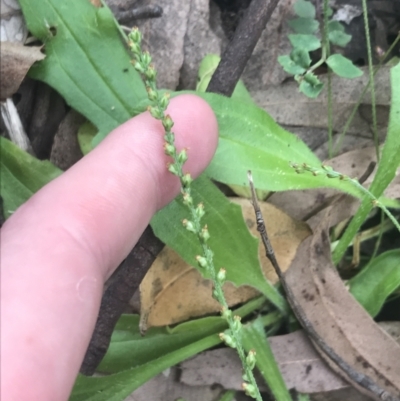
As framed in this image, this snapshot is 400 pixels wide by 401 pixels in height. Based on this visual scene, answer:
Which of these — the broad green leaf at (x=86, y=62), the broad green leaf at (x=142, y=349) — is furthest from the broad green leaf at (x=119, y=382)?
the broad green leaf at (x=86, y=62)

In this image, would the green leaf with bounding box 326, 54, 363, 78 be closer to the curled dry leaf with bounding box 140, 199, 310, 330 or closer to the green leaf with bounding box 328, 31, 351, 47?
the green leaf with bounding box 328, 31, 351, 47

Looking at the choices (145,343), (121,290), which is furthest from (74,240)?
(145,343)

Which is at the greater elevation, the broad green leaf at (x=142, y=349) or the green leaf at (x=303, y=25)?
the green leaf at (x=303, y=25)

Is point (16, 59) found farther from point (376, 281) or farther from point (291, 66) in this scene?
point (376, 281)

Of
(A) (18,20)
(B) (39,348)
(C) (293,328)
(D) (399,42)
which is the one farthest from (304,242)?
(A) (18,20)

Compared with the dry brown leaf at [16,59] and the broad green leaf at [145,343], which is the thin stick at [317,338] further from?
the dry brown leaf at [16,59]

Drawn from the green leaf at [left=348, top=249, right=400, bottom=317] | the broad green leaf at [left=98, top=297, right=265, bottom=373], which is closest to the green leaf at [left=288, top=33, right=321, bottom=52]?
the green leaf at [left=348, top=249, right=400, bottom=317]
